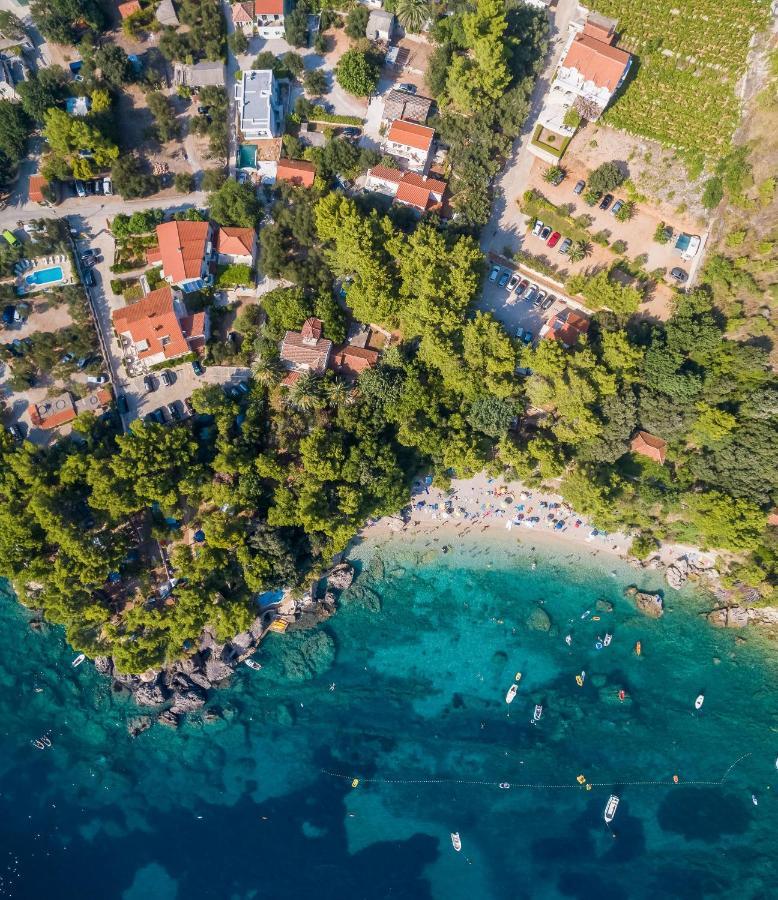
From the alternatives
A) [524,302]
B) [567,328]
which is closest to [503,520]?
[567,328]

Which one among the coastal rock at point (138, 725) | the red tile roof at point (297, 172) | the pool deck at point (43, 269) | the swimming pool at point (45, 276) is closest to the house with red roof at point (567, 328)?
the red tile roof at point (297, 172)

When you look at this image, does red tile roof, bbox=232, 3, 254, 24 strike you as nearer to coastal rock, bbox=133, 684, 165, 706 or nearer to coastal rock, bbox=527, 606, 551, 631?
coastal rock, bbox=527, 606, 551, 631

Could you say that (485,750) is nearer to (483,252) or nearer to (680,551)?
(680,551)

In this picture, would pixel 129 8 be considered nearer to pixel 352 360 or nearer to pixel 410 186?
pixel 410 186

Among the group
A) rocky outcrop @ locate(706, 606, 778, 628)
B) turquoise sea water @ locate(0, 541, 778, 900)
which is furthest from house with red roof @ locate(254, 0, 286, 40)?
rocky outcrop @ locate(706, 606, 778, 628)

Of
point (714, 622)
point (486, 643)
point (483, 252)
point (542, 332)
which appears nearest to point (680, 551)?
point (714, 622)

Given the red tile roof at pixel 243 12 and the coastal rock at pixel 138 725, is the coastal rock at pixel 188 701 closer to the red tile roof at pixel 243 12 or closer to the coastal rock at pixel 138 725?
the coastal rock at pixel 138 725
